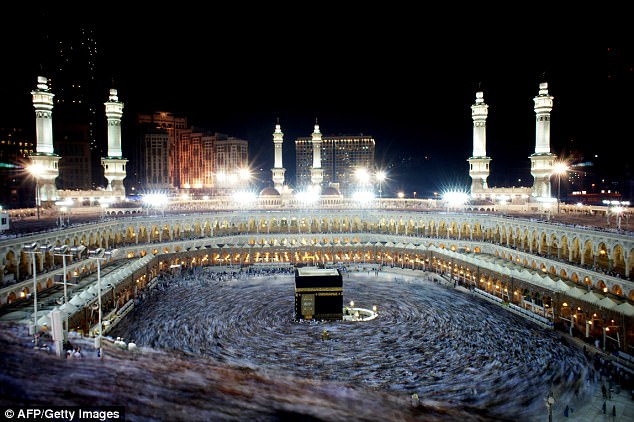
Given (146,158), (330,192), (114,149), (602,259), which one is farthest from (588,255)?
(146,158)

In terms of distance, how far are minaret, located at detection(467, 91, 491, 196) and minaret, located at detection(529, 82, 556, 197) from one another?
257 inches

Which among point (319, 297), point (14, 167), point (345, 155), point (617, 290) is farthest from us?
point (345, 155)

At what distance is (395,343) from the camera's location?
22.3 meters

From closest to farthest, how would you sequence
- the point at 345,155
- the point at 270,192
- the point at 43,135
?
the point at 43,135 < the point at 270,192 < the point at 345,155

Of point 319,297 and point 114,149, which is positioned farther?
point 114,149

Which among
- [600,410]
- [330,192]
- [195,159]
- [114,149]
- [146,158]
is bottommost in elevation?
[600,410]

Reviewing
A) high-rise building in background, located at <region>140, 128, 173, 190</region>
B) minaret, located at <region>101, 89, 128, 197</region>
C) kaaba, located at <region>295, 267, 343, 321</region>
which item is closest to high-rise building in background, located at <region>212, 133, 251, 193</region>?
high-rise building in background, located at <region>140, 128, 173, 190</region>

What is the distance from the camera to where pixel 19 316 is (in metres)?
19.8

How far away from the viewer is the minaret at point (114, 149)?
170 ft

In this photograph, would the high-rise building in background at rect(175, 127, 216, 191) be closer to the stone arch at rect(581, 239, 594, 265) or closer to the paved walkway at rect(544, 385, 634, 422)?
the stone arch at rect(581, 239, 594, 265)

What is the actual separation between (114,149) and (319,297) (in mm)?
35614

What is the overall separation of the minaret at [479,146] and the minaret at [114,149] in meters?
39.0

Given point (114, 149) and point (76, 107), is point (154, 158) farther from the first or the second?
point (114, 149)

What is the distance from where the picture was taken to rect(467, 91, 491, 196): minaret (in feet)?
178
